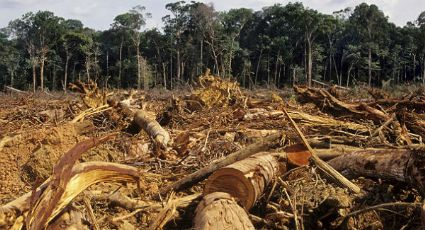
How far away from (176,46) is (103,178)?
166 ft

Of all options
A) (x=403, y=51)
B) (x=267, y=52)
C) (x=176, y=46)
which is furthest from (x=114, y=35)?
(x=403, y=51)

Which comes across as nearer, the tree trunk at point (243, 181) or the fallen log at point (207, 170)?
the tree trunk at point (243, 181)

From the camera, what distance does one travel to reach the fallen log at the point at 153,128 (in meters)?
6.18

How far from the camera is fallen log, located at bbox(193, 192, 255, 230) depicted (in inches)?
109

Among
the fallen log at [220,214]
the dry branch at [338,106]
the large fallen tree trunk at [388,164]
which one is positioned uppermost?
the dry branch at [338,106]

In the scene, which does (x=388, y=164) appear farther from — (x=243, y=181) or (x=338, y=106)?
(x=338, y=106)

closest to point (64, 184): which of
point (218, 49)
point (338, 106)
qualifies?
point (338, 106)

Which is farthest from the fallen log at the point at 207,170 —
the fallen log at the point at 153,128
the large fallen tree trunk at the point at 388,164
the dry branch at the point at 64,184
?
the fallen log at the point at 153,128

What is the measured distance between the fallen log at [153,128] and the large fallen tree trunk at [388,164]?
2736mm

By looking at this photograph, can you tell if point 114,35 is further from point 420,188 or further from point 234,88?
point 420,188

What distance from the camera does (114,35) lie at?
5434 centimetres

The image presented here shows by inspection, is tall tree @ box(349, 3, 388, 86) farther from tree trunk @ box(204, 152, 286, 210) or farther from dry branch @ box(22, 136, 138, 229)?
dry branch @ box(22, 136, 138, 229)

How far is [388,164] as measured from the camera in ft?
11.2

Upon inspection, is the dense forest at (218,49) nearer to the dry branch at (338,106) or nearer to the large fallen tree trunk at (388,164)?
the dry branch at (338,106)
